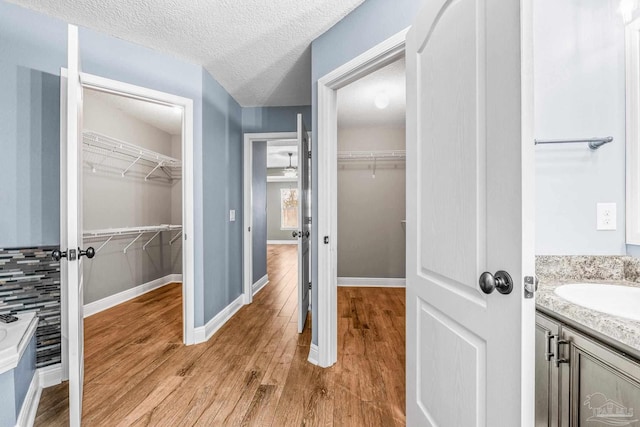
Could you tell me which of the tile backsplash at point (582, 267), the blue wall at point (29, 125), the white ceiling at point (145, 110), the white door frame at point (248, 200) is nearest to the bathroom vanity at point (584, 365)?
the tile backsplash at point (582, 267)

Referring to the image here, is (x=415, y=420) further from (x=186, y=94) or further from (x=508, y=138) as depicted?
(x=186, y=94)

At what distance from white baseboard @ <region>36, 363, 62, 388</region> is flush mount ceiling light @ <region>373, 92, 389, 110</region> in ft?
11.8

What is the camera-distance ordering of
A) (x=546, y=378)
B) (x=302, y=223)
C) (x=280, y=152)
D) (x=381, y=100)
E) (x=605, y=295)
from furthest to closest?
(x=280, y=152)
(x=381, y=100)
(x=302, y=223)
(x=605, y=295)
(x=546, y=378)

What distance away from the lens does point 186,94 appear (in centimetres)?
248

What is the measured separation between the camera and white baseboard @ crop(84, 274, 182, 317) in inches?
122

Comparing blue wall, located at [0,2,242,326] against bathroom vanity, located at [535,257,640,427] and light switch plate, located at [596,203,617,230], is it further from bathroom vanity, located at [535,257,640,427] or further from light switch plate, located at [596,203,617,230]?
light switch plate, located at [596,203,617,230]

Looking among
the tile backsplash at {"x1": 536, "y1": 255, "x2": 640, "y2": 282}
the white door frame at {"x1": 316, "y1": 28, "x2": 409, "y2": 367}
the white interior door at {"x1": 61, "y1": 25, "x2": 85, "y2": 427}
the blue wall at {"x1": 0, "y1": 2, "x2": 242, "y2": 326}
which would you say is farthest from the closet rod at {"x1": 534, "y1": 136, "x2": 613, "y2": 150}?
the blue wall at {"x1": 0, "y1": 2, "x2": 242, "y2": 326}

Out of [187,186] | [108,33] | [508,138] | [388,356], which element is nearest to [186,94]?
[108,33]

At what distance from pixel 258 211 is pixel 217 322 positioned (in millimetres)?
1785

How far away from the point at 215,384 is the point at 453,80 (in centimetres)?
216

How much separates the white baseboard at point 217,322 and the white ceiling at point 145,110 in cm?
220

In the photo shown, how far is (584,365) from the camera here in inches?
32.6

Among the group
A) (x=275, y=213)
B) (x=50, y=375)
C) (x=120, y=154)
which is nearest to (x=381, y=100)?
(x=120, y=154)

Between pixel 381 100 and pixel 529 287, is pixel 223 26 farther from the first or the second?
pixel 529 287
